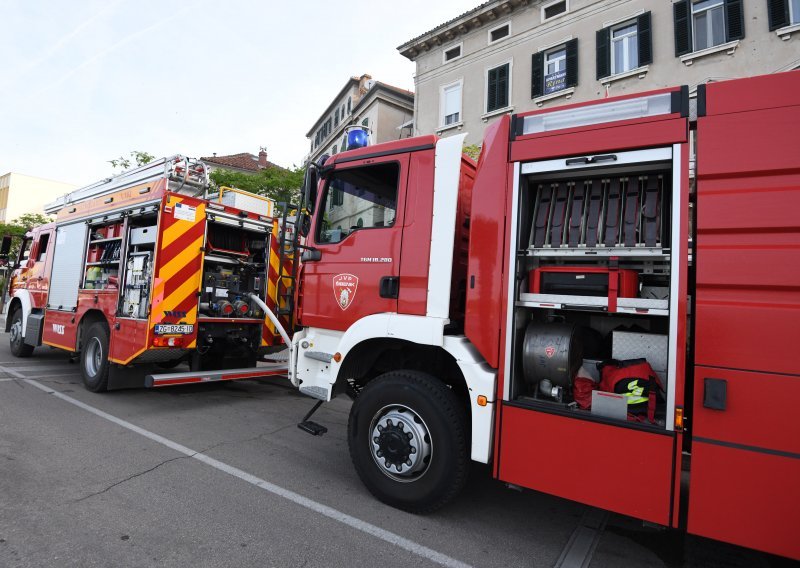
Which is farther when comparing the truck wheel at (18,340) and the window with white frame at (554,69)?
the window with white frame at (554,69)

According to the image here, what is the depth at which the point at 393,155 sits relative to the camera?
11.7 feet

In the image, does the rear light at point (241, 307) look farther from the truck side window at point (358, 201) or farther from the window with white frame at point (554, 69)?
the window with white frame at point (554, 69)

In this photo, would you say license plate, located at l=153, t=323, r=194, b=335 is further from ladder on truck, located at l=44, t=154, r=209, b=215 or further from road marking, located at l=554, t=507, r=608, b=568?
road marking, located at l=554, t=507, r=608, b=568

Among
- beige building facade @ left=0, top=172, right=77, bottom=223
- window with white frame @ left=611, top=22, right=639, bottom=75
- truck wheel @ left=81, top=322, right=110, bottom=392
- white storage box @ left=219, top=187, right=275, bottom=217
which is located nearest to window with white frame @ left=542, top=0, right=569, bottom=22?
window with white frame @ left=611, top=22, right=639, bottom=75

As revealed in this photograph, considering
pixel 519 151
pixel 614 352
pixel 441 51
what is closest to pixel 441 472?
pixel 614 352

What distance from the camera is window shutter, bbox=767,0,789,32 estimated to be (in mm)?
10180

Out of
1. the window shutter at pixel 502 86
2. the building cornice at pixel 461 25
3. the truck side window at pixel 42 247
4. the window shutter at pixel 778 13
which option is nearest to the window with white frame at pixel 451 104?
the window shutter at pixel 502 86

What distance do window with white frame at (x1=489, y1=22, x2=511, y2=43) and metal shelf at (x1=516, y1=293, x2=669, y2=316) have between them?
16.0 meters

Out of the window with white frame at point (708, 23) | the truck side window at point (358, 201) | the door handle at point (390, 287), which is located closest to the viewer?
the door handle at point (390, 287)

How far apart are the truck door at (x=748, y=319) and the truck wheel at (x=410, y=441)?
53.4 inches

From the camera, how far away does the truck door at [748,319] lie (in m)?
2.08

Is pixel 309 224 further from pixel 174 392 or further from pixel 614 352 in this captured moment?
pixel 174 392

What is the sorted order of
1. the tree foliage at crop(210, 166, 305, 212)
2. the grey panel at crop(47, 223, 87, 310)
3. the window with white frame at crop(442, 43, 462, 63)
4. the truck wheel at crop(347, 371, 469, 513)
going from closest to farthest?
the truck wheel at crop(347, 371, 469, 513), the grey panel at crop(47, 223, 87, 310), the window with white frame at crop(442, 43, 462, 63), the tree foliage at crop(210, 166, 305, 212)

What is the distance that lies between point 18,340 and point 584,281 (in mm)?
10623
